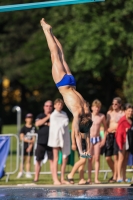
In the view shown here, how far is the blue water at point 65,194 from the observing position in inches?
453

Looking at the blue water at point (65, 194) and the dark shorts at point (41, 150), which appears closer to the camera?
the blue water at point (65, 194)

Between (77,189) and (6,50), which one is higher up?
(6,50)

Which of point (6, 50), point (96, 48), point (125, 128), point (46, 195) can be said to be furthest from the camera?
point (6, 50)

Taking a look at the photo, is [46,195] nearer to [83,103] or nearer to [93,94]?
[83,103]

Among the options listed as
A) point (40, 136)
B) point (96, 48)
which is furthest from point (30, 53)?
point (40, 136)

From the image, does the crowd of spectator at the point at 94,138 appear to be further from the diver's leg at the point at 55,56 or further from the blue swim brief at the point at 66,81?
the blue swim brief at the point at 66,81

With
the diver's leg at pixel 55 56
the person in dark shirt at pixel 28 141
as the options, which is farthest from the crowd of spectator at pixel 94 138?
the diver's leg at pixel 55 56

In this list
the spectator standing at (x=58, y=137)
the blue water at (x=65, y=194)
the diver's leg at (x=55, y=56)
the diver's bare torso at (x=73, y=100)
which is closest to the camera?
the blue water at (x=65, y=194)

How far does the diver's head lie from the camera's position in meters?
12.5

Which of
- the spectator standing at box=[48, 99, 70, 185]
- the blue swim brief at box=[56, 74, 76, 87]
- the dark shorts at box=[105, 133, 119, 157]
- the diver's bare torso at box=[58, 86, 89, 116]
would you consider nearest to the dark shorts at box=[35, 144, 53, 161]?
the spectator standing at box=[48, 99, 70, 185]

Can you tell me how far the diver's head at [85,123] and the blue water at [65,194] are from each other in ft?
3.97

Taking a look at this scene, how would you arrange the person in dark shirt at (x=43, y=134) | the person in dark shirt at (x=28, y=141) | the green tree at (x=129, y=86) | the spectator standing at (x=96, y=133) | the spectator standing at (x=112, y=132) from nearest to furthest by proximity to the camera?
the spectator standing at (x=96, y=133), the person in dark shirt at (x=43, y=134), the spectator standing at (x=112, y=132), the person in dark shirt at (x=28, y=141), the green tree at (x=129, y=86)

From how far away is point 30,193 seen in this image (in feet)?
40.6

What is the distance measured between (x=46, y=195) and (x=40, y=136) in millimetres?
3541
